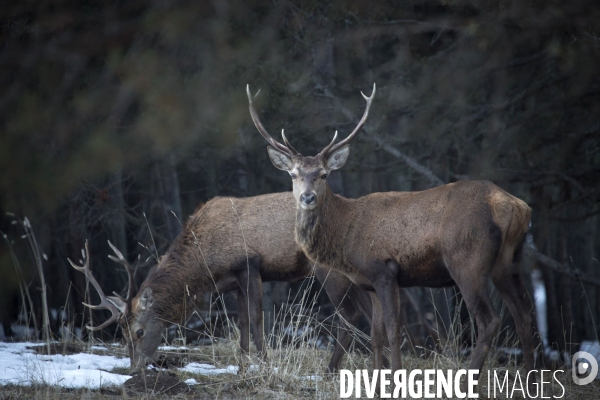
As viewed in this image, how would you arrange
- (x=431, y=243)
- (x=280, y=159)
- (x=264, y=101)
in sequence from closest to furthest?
(x=431, y=243), (x=280, y=159), (x=264, y=101)

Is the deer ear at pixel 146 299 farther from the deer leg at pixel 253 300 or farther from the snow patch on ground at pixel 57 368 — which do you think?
the deer leg at pixel 253 300

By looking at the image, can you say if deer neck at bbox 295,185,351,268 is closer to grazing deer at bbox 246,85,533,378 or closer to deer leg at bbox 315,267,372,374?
grazing deer at bbox 246,85,533,378

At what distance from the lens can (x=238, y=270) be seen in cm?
820

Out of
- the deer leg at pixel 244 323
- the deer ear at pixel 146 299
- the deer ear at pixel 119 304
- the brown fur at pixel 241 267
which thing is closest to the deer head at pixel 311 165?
the brown fur at pixel 241 267

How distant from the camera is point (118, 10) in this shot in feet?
35.5

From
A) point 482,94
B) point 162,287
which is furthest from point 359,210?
point 482,94

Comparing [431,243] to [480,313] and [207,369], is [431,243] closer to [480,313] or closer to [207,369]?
[480,313]

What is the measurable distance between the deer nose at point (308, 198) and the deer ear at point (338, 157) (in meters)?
0.56

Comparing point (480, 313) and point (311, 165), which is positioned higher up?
point (311, 165)

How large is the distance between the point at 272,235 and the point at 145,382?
2.57m

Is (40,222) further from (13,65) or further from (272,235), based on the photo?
(272,235)

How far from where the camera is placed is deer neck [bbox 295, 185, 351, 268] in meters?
7.17

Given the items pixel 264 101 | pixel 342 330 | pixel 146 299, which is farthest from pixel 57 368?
pixel 264 101

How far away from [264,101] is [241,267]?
8.88ft
